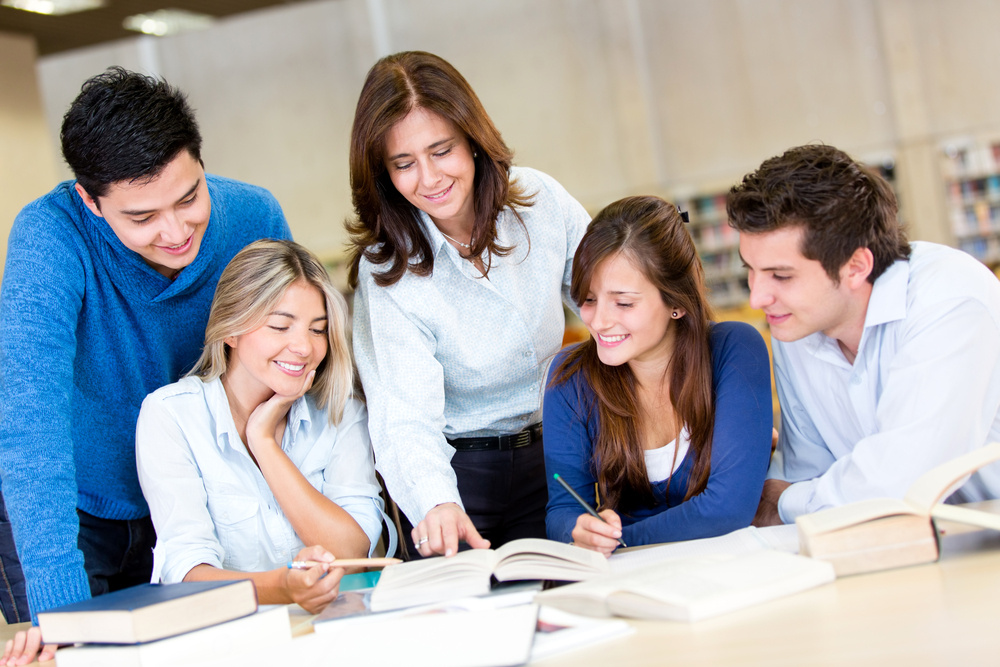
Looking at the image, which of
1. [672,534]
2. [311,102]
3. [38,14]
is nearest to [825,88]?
[311,102]

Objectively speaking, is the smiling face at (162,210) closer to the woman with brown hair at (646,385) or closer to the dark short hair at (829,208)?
the woman with brown hair at (646,385)

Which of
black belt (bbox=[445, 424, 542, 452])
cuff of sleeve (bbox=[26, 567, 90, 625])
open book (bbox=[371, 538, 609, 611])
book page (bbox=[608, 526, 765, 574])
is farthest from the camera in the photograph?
black belt (bbox=[445, 424, 542, 452])

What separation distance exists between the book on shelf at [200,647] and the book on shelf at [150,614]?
0.04 feet

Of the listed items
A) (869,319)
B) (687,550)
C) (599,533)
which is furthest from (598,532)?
(869,319)

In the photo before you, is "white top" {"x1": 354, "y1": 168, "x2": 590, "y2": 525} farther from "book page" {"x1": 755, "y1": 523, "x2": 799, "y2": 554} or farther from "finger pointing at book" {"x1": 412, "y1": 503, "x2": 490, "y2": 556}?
"book page" {"x1": 755, "y1": 523, "x2": 799, "y2": 554}

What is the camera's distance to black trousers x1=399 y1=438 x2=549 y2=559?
202cm

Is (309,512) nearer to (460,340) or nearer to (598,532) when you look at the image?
(460,340)

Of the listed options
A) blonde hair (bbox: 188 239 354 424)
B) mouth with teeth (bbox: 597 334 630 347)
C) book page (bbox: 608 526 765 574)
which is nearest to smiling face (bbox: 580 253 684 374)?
mouth with teeth (bbox: 597 334 630 347)

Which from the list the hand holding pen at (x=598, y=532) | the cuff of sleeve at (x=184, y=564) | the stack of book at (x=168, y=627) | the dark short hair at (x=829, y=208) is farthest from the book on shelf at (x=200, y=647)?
the dark short hair at (x=829, y=208)

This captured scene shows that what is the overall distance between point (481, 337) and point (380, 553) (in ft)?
3.45

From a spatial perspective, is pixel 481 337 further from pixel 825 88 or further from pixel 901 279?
pixel 825 88

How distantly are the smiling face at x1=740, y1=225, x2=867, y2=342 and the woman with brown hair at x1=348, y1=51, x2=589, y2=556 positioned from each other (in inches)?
20.5

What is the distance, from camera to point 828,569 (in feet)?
3.69

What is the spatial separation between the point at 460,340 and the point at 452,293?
110 millimetres
